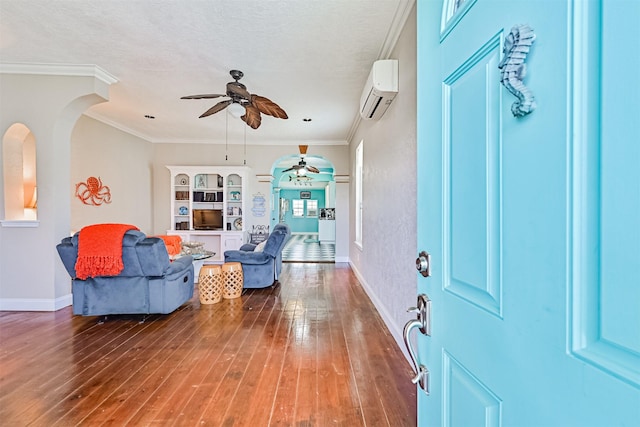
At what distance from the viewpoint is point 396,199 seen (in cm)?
272

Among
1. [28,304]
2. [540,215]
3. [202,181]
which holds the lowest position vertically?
[28,304]

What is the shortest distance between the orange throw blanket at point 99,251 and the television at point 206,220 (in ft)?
12.0

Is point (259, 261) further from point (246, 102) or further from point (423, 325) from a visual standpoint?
point (423, 325)

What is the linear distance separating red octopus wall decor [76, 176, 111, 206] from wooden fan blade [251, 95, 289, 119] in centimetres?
342

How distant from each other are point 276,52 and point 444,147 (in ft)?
9.20

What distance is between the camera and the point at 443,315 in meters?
0.78

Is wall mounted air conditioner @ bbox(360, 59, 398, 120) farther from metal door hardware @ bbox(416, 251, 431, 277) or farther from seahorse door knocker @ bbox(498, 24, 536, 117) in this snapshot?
seahorse door knocker @ bbox(498, 24, 536, 117)

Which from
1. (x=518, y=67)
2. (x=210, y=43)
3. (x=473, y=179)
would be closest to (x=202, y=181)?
(x=210, y=43)

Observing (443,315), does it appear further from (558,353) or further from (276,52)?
(276,52)

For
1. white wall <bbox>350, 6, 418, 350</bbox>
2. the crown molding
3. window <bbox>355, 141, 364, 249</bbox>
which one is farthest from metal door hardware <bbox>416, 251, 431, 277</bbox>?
window <bbox>355, 141, 364, 249</bbox>

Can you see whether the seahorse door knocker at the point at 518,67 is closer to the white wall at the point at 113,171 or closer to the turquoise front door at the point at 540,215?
the turquoise front door at the point at 540,215

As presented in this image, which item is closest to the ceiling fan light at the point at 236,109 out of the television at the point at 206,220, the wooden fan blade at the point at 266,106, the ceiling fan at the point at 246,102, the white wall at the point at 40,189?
the ceiling fan at the point at 246,102

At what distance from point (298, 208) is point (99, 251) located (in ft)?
39.9

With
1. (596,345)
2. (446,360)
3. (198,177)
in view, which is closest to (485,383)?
(446,360)
